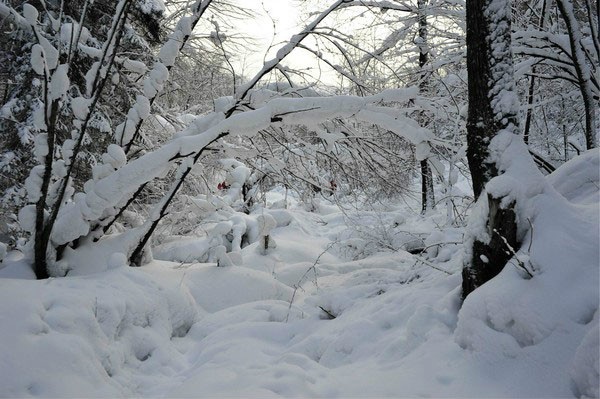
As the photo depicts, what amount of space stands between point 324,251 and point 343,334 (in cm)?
171

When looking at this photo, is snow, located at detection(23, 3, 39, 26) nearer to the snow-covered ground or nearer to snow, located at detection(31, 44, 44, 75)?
snow, located at detection(31, 44, 44, 75)

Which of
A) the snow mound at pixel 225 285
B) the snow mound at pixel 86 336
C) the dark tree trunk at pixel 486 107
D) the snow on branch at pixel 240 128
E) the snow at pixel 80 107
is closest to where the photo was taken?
the snow mound at pixel 86 336

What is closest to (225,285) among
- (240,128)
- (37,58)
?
(240,128)

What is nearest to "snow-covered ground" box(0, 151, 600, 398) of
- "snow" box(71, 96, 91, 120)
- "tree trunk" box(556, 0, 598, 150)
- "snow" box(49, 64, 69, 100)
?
"snow" box(71, 96, 91, 120)

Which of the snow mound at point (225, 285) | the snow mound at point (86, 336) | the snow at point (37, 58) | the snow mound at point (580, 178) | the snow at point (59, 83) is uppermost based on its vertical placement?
the snow at point (37, 58)

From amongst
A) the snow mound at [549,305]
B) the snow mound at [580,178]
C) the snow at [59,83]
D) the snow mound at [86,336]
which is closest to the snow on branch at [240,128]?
the snow mound at [86,336]

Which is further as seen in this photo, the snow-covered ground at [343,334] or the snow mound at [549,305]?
the snow-covered ground at [343,334]

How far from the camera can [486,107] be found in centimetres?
287

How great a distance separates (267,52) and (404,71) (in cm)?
308

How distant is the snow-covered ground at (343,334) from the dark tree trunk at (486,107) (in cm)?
24

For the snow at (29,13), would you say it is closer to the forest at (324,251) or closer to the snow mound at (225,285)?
the forest at (324,251)

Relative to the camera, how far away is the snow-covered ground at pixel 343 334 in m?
2.08

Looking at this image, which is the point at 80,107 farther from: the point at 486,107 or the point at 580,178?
the point at 580,178

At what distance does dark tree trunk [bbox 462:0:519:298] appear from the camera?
273 centimetres
